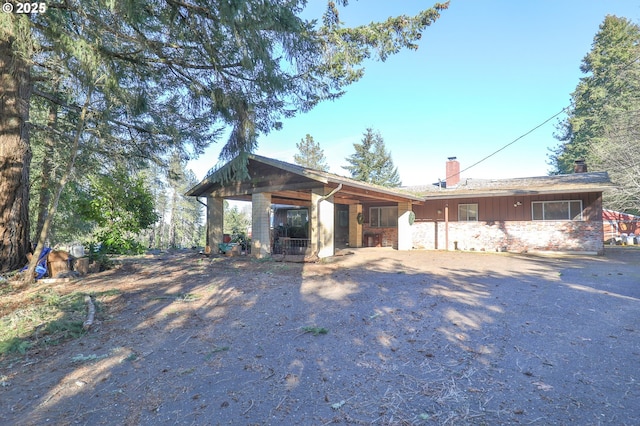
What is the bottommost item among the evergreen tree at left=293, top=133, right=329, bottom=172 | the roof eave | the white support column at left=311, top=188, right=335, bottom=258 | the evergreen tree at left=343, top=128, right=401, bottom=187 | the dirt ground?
the dirt ground

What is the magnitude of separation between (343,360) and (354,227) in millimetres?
13901

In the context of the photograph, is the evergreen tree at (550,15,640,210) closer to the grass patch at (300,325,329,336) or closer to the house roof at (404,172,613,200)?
the house roof at (404,172,613,200)

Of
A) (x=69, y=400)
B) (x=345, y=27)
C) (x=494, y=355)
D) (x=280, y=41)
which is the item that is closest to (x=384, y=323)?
(x=494, y=355)

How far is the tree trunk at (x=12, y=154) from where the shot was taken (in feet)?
22.0

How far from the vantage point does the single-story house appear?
11.1 m

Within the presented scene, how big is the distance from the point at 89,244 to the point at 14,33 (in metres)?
5.77

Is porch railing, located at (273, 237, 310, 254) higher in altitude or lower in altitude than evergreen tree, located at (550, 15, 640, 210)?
lower

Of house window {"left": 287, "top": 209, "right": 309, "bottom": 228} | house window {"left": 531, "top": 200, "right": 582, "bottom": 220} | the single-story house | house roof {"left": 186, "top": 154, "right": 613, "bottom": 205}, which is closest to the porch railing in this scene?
the single-story house

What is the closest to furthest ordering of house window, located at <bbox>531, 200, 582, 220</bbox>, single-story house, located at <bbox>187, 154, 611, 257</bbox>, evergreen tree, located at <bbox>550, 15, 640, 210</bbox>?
single-story house, located at <bbox>187, 154, 611, 257</bbox>
house window, located at <bbox>531, 200, 582, 220</bbox>
evergreen tree, located at <bbox>550, 15, 640, 210</bbox>

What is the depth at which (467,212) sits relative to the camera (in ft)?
50.9

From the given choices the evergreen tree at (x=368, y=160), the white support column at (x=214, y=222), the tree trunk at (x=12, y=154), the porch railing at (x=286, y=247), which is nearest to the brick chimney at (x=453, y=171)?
the porch railing at (x=286, y=247)

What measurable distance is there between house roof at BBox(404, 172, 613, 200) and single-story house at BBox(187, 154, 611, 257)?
4cm

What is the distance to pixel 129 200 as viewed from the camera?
908cm

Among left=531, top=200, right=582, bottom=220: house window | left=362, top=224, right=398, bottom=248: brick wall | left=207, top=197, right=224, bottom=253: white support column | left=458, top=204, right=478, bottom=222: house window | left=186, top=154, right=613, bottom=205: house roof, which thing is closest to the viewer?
left=186, top=154, right=613, bottom=205: house roof
